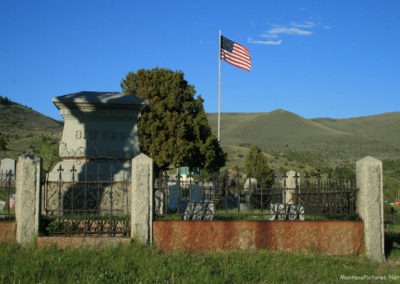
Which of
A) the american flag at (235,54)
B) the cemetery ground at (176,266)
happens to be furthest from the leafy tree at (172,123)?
the cemetery ground at (176,266)

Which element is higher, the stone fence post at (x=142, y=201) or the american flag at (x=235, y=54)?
the american flag at (x=235, y=54)

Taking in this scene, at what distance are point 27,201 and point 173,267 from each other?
3.42 metres

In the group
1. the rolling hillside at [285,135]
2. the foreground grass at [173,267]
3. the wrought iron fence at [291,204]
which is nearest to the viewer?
the foreground grass at [173,267]

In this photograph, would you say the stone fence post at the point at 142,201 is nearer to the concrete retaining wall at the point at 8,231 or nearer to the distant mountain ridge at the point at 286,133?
the concrete retaining wall at the point at 8,231

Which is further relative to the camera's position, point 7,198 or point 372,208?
point 7,198

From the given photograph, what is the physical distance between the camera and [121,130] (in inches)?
598

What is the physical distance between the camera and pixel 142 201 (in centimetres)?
1015

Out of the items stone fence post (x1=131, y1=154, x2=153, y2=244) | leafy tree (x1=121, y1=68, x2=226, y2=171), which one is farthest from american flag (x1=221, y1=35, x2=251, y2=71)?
stone fence post (x1=131, y1=154, x2=153, y2=244)

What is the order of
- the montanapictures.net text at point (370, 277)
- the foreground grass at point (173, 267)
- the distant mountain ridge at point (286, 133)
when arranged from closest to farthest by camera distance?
the foreground grass at point (173, 267) < the montanapictures.net text at point (370, 277) < the distant mountain ridge at point (286, 133)

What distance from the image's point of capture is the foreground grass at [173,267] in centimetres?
810

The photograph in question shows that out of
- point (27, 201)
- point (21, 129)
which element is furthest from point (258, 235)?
point (21, 129)

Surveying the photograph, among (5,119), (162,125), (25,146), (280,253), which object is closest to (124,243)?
(280,253)

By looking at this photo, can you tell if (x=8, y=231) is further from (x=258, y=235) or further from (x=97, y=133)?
(x=97, y=133)

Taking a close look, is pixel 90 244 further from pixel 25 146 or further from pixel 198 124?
pixel 25 146
